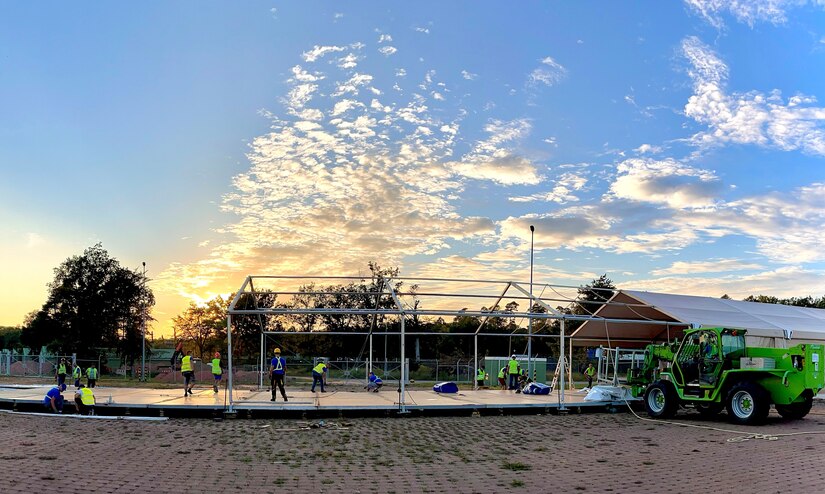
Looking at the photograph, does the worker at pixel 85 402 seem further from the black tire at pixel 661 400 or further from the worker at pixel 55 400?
the black tire at pixel 661 400

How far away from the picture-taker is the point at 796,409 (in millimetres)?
17781

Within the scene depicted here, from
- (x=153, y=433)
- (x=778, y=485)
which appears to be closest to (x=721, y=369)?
(x=778, y=485)

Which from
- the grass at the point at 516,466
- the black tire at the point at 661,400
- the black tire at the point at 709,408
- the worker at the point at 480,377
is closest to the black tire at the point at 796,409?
the black tire at the point at 709,408

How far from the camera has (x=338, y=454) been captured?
38.9 ft

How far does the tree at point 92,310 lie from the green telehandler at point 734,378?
48.1 metres

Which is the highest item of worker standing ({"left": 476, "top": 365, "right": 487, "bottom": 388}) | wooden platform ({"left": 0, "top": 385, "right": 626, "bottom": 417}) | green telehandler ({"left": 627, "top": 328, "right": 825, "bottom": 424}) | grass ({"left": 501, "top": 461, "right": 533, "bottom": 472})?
green telehandler ({"left": 627, "top": 328, "right": 825, "bottom": 424})

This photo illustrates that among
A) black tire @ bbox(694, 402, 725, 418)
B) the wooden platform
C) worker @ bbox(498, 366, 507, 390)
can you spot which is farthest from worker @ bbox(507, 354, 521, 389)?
black tire @ bbox(694, 402, 725, 418)

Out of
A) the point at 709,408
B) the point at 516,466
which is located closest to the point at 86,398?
the point at 516,466

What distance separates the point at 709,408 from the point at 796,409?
7.13 feet

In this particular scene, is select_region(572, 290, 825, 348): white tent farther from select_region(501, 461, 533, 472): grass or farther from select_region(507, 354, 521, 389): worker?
select_region(501, 461, 533, 472): grass

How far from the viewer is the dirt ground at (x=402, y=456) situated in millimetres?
9391

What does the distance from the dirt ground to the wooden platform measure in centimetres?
77

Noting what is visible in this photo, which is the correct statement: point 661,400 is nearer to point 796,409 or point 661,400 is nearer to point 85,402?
point 796,409

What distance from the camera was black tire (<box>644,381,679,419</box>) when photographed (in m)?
18.3
